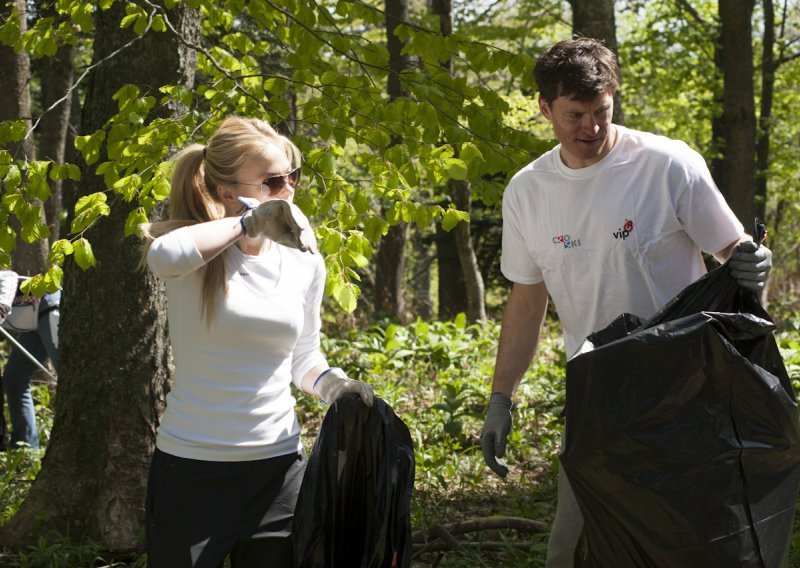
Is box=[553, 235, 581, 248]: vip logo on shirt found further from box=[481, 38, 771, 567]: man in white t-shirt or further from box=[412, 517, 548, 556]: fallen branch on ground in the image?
box=[412, 517, 548, 556]: fallen branch on ground

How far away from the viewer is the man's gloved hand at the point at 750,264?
7.74ft

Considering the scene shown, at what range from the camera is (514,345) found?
303cm

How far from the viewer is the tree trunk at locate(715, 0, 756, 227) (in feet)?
29.3

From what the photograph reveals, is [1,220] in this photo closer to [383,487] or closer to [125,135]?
[125,135]

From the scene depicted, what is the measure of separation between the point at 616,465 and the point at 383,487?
620 millimetres

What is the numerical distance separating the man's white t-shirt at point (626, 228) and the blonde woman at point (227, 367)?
0.69 m

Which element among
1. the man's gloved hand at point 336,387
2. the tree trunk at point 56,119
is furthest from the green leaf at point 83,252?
the tree trunk at point 56,119

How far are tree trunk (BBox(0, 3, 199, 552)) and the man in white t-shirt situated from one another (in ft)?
6.37

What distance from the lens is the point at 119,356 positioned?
159 inches

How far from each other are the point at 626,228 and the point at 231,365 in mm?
1128

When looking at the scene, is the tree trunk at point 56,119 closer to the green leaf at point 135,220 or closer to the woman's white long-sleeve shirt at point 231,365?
the green leaf at point 135,220

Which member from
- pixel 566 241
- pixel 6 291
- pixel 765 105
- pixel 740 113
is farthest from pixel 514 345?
pixel 765 105

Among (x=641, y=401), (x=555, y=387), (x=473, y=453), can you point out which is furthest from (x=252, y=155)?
(x=555, y=387)

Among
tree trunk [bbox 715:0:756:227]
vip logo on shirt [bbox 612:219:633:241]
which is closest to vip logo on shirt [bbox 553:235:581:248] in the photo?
vip logo on shirt [bbox 612:219:633:241]
